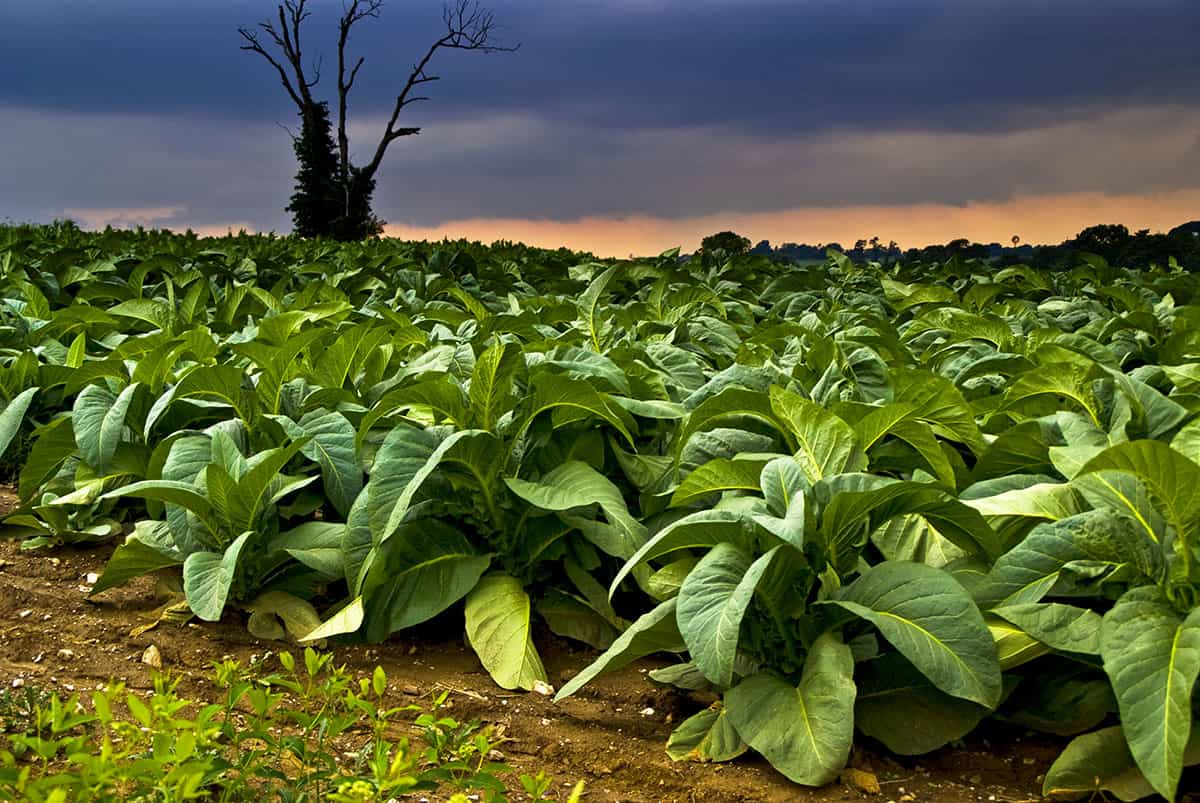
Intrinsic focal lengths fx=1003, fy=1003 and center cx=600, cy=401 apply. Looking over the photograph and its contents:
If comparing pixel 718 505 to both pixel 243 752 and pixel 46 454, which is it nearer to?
pixel 243 752

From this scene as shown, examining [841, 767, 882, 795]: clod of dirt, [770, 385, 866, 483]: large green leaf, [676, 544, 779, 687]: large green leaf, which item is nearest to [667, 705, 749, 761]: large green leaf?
[676, 544, 779, 687]: large green leaf

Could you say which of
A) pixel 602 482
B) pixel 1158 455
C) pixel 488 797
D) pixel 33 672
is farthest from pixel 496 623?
pixel 1158 455

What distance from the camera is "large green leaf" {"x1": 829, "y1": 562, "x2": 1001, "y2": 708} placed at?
2.04 metres

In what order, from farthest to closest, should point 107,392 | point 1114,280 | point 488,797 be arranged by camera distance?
point 1114,280 < point 107,392 < point 488,797

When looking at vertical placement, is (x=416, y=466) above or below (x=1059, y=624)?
above

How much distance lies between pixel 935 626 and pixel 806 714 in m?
0.33

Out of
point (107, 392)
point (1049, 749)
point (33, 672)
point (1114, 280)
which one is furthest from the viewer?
point (1114, 280)

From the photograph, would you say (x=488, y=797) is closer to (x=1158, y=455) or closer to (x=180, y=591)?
(x=1158, y=455)

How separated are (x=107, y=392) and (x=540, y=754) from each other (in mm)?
2281

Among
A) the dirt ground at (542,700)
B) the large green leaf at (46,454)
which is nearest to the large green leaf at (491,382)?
the dirt ground at (542,700)

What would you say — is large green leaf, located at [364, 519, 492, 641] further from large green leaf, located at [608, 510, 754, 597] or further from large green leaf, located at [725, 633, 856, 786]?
large green leaf, located at [725, 633, 856, 786]

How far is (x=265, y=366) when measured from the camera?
3.38 meters

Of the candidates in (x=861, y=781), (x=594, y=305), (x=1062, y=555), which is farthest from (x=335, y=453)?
(x=1062, y=555)

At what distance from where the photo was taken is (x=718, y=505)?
234cm
